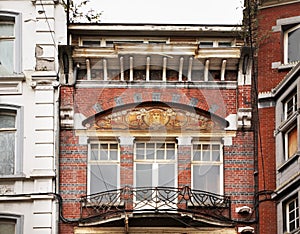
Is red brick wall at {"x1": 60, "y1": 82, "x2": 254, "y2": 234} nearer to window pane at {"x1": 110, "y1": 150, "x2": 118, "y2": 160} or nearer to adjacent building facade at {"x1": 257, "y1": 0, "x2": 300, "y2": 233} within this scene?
window pane at {"x1": 110, "y1": 150, "x2": 118, "y2": 160}

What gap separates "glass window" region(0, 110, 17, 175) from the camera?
30594 millimetres

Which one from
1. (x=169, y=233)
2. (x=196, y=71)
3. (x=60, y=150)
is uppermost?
(x=196, y=71)

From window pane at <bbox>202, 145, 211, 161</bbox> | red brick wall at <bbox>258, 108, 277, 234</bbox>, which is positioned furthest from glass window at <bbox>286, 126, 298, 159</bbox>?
window pane at <bbox>202, 145, 211, 161</bbox>

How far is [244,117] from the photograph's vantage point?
30.9 meters

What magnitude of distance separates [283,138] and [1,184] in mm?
7871

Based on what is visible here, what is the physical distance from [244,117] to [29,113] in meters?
6.08

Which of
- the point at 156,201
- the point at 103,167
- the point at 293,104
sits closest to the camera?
the point at 293,104

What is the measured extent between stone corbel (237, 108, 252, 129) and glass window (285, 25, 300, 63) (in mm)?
1818

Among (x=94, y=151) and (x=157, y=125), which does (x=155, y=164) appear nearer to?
(x=157, y=125)

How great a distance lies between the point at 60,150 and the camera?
30797 mm

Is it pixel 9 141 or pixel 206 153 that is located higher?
pixel 9 141

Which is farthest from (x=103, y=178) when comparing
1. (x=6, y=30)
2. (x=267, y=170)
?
(x=6, y=30)

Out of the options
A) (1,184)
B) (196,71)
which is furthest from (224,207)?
(1,184)

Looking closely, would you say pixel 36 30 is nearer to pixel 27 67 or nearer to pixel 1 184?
pixel 27 67
